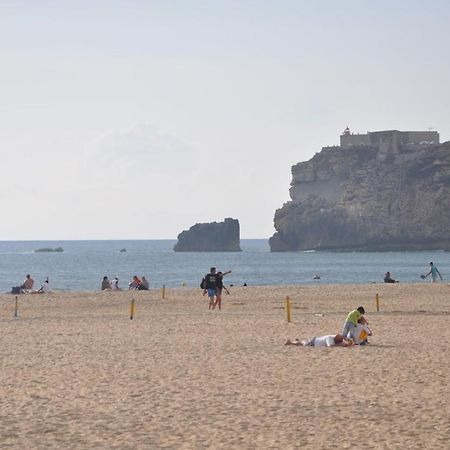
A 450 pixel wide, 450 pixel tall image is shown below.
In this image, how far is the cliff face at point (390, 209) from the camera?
19050 cm

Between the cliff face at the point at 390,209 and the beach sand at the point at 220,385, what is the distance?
164 metres

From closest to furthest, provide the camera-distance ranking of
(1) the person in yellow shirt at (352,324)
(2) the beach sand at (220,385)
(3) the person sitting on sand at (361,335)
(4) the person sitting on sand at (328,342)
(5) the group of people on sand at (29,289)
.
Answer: (2) the beach sand at (220,385) → (4) the person sitting on sand at (328,342) → (3) the person sitting on sand at (361,335) → (1) the person in yellow shirt at (352,324) → (5) the group of people on sand at (29,289)

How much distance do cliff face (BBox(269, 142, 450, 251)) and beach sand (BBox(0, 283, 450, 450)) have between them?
164271mm

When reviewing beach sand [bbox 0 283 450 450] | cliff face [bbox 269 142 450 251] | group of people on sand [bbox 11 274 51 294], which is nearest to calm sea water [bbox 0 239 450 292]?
cliff face [bbox 269 142 450 251]

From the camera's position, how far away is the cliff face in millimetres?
190500

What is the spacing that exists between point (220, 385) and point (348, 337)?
6319mm

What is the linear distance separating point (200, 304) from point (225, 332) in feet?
43.8

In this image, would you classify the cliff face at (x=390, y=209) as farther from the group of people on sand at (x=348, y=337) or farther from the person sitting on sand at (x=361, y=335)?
the person sitting on sand at (x=361, y=335)

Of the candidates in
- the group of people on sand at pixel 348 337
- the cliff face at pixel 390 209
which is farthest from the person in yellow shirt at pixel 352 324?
the cliff face at pixel 390 209

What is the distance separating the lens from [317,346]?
2089 centimetres

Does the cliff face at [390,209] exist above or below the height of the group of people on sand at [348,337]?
above

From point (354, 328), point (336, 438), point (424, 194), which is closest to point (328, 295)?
point (354, 328)

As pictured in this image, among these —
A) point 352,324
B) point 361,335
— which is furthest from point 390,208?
point 361,335

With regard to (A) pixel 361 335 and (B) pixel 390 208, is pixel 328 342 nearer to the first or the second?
(A) pixel 361 335
